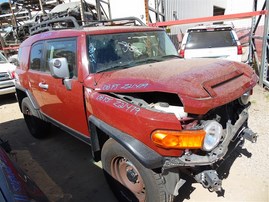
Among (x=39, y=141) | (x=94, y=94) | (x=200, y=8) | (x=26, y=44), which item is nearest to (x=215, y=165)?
(x=94, y=94)

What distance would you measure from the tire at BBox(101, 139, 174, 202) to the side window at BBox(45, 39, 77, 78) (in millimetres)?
1139

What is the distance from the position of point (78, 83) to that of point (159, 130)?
4.45 feet

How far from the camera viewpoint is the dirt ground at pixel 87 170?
2.88 meters

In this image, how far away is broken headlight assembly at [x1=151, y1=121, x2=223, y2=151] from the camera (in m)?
1.93

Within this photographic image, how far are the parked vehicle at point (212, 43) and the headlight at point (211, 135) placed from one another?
Result: 15.5ft

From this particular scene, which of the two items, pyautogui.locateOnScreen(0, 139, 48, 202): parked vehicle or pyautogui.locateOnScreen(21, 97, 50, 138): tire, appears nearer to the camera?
pyautogui.locateOnScreen(0, 139, 48, 202): parked vehicle

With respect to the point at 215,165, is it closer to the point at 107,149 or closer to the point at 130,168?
the point at 130,168

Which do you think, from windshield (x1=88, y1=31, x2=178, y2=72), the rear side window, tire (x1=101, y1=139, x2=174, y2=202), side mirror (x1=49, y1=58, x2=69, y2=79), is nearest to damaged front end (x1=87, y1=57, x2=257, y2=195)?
tire (x1=101, y1=139, x2=174, y2=202)

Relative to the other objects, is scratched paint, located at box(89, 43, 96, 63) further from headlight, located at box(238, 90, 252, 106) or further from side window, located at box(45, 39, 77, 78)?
headlight, located at box(238, 90, 252, 106)

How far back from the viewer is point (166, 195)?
2211 millimetres

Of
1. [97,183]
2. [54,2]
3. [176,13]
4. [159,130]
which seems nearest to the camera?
[159,130]

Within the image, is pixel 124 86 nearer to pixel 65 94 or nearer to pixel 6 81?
pixel 65 94

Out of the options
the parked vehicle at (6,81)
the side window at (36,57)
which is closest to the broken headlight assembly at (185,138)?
the side window at (36,57)

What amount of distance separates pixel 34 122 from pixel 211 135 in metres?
3.74
